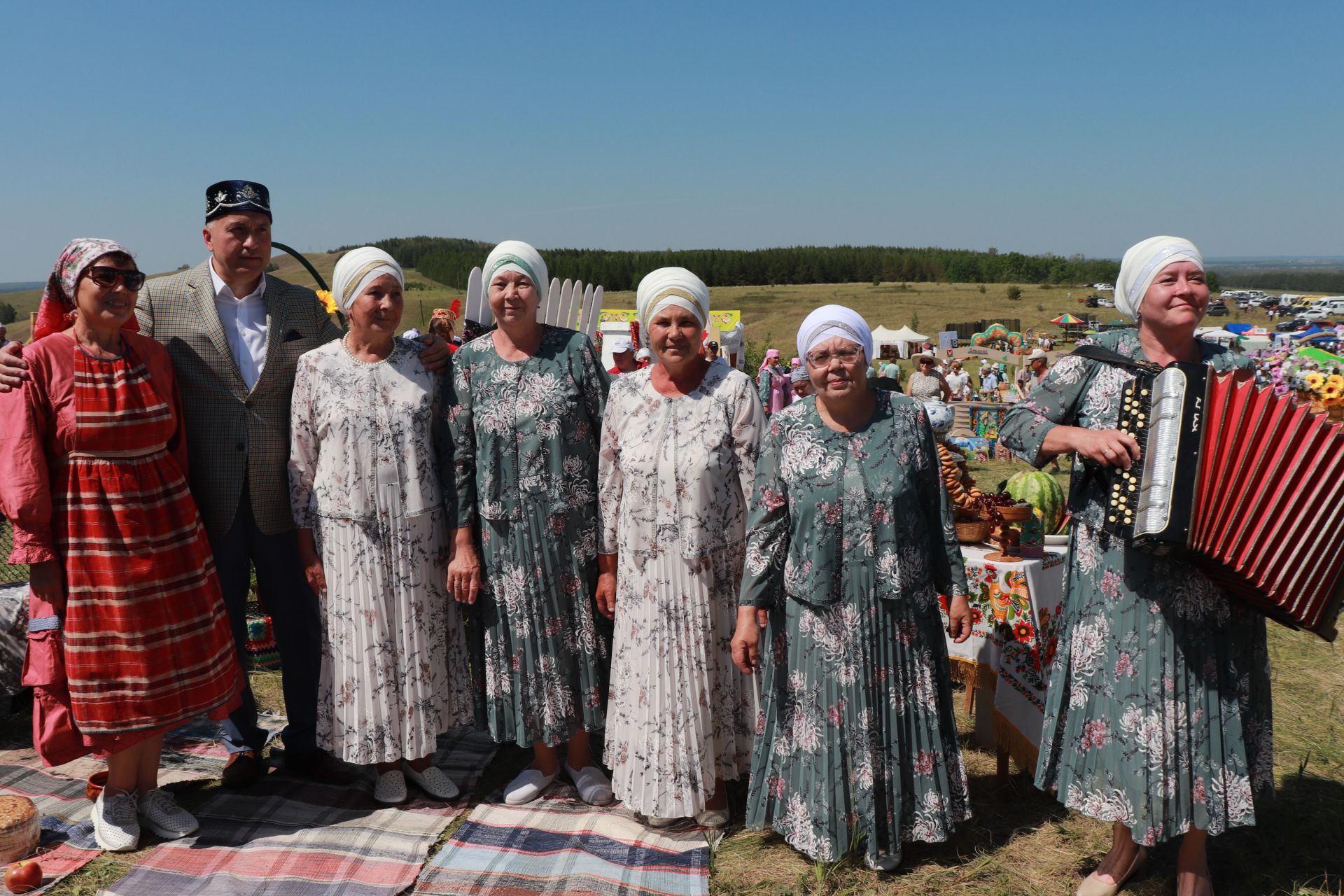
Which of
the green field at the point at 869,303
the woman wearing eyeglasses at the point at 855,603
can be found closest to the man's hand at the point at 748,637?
the woman wearing eyeglasses at the point at 855,603

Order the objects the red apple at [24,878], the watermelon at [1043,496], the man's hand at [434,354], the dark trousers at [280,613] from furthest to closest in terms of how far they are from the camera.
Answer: the watermelon at [1043,496] < the dark trousers at [280,613] < the man's hand at [434,354] < the red apple at [24,878]

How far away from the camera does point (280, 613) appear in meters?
3.92

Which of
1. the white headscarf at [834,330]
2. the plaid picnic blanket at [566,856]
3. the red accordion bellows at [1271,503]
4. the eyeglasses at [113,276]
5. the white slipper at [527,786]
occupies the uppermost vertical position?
the eyeglasses at [113,276]

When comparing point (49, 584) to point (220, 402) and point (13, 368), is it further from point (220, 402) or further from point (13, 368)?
point (220, 402)

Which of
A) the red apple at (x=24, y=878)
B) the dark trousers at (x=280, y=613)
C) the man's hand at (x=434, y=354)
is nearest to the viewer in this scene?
the red apple at (x=24, y=878)

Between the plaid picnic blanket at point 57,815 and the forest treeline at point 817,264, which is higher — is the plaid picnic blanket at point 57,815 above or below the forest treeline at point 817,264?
below

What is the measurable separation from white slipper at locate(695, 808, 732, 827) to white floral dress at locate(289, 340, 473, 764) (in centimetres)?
115

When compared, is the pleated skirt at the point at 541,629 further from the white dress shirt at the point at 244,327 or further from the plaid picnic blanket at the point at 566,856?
the white dress shirt at the point at 244,327

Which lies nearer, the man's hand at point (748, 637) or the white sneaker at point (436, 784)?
the man's hand at point (748, 637)

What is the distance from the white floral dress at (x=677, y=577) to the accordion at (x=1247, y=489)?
134 centimetres

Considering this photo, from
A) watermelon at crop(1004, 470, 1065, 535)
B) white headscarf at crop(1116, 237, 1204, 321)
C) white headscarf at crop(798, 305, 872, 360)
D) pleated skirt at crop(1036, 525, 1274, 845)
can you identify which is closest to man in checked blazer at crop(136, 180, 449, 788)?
white headscarf at crop(798, 305, 872, 360)

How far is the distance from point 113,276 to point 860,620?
9.39 feet

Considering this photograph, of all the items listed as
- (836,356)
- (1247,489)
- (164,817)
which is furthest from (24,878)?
(1247,489)

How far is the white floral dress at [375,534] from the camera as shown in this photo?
11.6ft
